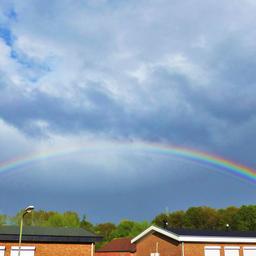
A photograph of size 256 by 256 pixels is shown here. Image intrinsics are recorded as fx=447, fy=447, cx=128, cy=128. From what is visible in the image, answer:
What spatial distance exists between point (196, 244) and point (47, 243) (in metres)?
16.3

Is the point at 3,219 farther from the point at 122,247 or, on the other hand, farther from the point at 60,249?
the point at 60,249

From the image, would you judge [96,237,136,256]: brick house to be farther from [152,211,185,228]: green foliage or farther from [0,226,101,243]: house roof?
[152,211,185,228]: green foliage

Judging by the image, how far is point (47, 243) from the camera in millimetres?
40938

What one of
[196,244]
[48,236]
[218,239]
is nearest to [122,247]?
[196,244]

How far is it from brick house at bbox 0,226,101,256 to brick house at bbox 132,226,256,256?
10.2 meters

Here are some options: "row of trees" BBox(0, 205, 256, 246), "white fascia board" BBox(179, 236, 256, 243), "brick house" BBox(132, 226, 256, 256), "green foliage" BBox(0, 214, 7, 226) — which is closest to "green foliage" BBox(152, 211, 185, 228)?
"row of trees" BBox(0, 205, 256, 246)

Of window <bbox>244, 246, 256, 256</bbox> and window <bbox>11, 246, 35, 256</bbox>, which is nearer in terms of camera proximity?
window <bbox>11, 246, 35, 256</bbox>

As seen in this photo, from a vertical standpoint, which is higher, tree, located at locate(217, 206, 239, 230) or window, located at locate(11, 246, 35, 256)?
tree, located at locate(217, 206, 239, 230)

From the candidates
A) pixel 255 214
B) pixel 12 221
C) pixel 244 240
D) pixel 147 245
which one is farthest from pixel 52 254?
pixel 255 214

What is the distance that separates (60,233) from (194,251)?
580 inches

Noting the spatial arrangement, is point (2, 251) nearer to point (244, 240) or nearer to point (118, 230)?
point (244, 240)

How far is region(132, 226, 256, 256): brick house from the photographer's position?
47.4 metres

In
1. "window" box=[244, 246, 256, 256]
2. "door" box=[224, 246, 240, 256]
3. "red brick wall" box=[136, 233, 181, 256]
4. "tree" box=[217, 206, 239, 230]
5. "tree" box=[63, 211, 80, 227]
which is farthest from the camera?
"tree" box=[217, 206, 239, 230]

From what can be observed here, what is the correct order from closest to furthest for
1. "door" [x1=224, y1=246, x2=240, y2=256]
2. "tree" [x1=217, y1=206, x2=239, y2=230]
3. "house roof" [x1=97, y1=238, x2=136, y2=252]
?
"door" [x1=224, y1=246, x2=240, y2=256] < "house roof" [x1=97, y1=238, x2=136, y2=252] < "tree" [x1=217, y1=206, x2=239, y2=230]
